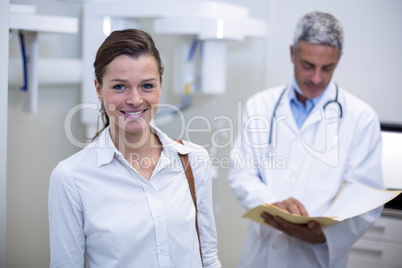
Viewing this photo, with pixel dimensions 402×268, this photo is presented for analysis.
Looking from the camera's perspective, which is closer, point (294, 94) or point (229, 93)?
point (294, 94)

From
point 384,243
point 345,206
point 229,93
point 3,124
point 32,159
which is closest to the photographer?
point 3,124

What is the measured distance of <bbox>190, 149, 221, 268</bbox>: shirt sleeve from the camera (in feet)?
3.42

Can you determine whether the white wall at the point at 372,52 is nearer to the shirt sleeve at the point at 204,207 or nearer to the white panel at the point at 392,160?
the white panel at the point at 392,160

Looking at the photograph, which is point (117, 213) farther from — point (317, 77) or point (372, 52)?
point (372, 52)

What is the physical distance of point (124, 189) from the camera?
0.93 meters

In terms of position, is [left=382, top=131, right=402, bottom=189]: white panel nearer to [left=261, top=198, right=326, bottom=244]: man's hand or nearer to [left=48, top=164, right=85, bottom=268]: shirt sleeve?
[left=261, top=198, right=326, bottom=244]: man's hand

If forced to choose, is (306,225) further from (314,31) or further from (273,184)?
(314,31)

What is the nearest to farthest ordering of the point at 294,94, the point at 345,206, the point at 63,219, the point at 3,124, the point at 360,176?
the point at 63,219 → the point at 3,124 → the point at 345,206 → the point at 360,176 → the point at 294,94

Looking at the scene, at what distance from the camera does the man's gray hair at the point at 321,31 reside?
1429mm

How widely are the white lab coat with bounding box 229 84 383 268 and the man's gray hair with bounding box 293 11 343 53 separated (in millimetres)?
174

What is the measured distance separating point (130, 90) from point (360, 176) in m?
0.86

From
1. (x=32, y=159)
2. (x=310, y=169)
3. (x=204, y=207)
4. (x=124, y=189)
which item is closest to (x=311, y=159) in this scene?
(x=310, y=169)

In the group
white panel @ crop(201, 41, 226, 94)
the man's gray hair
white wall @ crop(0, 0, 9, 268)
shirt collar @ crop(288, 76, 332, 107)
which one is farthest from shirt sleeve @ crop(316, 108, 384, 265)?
white wall @ crop(0, 0, 9, 268)

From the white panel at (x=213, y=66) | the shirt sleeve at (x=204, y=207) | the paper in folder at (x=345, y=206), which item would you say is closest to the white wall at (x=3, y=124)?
the shirt sleeve at (x=204, y=207)
